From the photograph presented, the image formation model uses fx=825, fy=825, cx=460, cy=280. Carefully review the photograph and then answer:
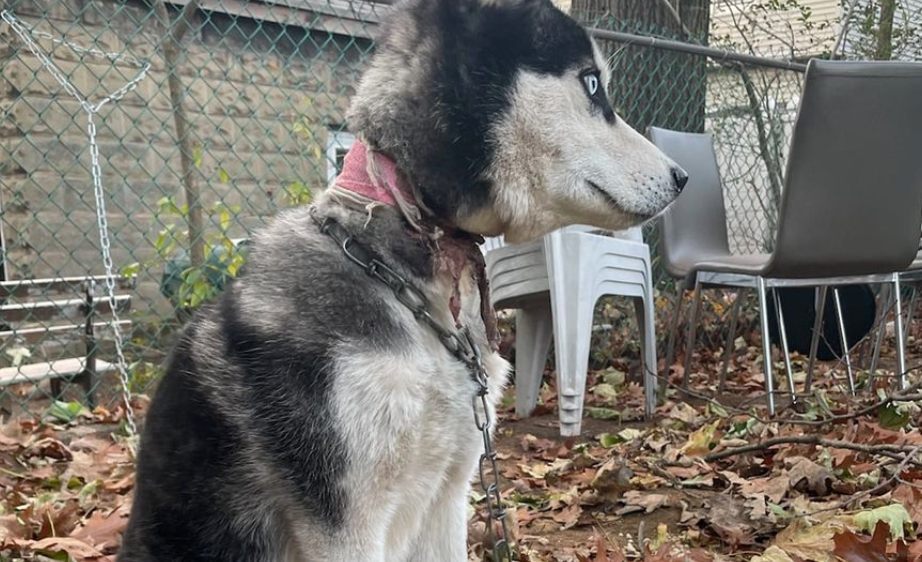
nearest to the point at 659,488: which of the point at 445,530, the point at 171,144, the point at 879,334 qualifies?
the point at 445,530

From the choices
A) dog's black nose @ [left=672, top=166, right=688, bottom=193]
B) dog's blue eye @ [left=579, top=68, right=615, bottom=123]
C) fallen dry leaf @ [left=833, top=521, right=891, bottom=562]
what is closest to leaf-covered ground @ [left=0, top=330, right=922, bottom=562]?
fallen dry leaf @ [left=833, top=521, right=891, bottom=562]

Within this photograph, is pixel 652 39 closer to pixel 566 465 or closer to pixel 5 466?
pixel 566 465

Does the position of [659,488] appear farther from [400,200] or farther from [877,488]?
[400,200]

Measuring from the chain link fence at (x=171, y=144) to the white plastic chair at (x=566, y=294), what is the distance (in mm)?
1068

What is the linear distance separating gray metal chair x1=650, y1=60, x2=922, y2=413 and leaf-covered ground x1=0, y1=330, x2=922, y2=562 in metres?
0.65

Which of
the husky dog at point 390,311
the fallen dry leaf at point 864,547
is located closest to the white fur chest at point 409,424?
the husky dog at point 390,311

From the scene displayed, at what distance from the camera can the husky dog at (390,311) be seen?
162cm

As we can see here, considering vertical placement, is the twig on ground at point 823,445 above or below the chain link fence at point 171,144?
below

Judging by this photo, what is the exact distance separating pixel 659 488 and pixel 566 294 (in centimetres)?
126

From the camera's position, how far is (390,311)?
171 centimetres

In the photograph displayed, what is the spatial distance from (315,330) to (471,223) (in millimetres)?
445

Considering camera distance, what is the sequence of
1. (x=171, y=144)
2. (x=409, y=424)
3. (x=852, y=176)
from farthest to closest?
(x=171, y=144) < (x=852, y=176) < (x=409, y=424)

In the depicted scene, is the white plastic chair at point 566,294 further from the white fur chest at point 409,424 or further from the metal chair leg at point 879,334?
the white fur chest at point 409,424

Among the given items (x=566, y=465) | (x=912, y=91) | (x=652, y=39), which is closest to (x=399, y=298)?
(x=566, y=465)
